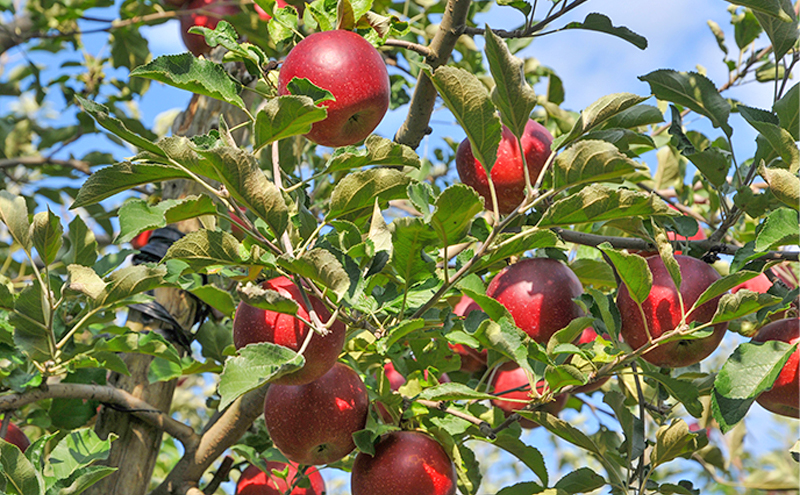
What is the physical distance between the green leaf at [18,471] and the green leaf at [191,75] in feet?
1.92

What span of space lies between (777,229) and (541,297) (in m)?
0.40

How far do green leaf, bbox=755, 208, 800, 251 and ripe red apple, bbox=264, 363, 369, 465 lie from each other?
0.73 meters

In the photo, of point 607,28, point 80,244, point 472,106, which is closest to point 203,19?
point 80,244

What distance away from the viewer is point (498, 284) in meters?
1.31

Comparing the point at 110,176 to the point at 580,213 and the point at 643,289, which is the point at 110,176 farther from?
the point at 643,289

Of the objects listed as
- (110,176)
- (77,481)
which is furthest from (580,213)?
(77,481)

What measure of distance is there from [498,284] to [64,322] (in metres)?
0.92

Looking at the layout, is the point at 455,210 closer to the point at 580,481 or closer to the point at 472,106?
the point at 472,106

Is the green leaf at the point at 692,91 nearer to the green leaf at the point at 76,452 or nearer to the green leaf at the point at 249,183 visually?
the green leaf at the point at 249,183

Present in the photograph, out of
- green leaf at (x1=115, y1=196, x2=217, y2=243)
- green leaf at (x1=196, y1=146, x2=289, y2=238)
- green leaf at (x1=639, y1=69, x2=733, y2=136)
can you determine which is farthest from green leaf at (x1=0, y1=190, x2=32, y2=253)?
green leaf at (x1=639, y1=69, x2=733, y2=136)

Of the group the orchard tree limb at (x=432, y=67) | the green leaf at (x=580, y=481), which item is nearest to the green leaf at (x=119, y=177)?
the orchard tree limb at (x=432, y=67)

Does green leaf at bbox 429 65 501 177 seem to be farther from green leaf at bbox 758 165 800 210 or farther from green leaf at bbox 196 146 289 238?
green leaf at bbox 758 165 800 210

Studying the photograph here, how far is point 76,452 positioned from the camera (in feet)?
4.03

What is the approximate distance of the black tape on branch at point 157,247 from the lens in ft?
5.66
